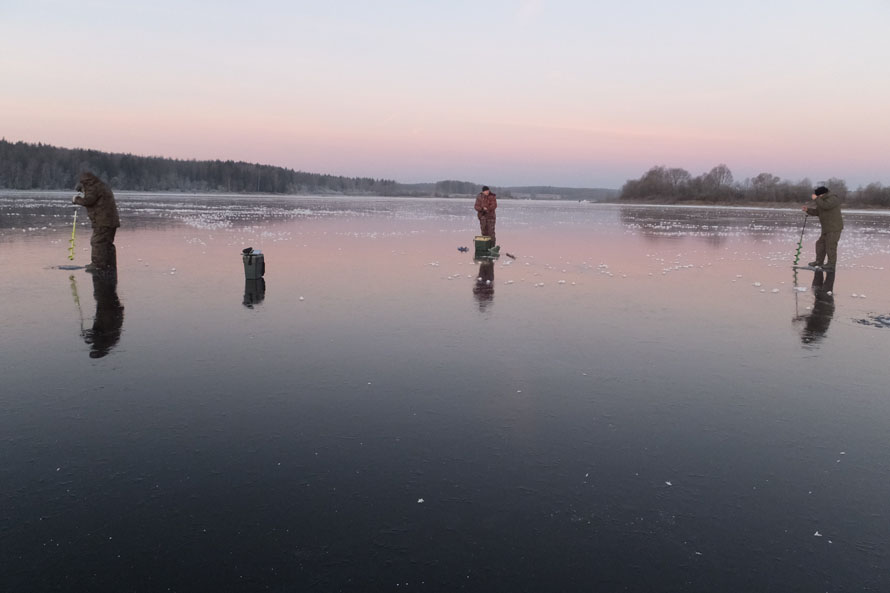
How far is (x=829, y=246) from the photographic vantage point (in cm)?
1681

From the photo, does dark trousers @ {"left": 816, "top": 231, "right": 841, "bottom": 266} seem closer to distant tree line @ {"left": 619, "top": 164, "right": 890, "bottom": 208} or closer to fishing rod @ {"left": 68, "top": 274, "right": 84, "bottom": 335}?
fishing rod @ {"left": 68, "top": 274, "right": 84, "bottom": 335}

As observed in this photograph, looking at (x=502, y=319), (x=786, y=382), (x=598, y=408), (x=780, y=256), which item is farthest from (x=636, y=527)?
(x=780, y=256)

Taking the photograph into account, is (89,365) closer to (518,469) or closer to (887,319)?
Result: (518,469)

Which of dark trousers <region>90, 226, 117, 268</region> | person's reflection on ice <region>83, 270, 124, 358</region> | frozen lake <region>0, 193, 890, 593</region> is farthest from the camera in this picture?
dark trousers <region>90, 226, 117, 268</region>

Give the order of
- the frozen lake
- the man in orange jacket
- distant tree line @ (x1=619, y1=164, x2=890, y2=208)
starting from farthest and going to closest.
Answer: distant tree line @ (x1=619, y1=164, x2=890, y2=208)
the man in orange jacket
the frozen lake

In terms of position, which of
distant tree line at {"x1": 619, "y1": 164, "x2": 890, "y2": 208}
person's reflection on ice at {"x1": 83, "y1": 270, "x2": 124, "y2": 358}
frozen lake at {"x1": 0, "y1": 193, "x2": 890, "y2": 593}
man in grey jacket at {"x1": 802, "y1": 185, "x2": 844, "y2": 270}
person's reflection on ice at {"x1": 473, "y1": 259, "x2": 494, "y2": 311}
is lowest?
frozen lake at {"x1": 0, "y1": 193, "x2": 890, "y2": 593}

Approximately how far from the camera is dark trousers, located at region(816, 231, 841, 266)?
55.0 ft

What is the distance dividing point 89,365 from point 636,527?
21.5ft

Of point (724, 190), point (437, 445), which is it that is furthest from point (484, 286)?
point (724, 190)

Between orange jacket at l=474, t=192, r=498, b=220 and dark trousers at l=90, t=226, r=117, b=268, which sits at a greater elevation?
orange jacket at l=474, t=192, r=498, b=220

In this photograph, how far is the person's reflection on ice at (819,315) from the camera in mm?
9359

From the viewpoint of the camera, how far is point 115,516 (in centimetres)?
393

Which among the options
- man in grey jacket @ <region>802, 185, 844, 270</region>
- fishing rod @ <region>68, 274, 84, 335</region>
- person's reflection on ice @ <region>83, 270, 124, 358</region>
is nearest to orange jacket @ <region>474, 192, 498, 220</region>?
man in grey jacket @ <region>802, 185, 844, 270</region>

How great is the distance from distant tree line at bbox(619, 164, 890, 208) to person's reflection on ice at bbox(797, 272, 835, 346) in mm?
102512
